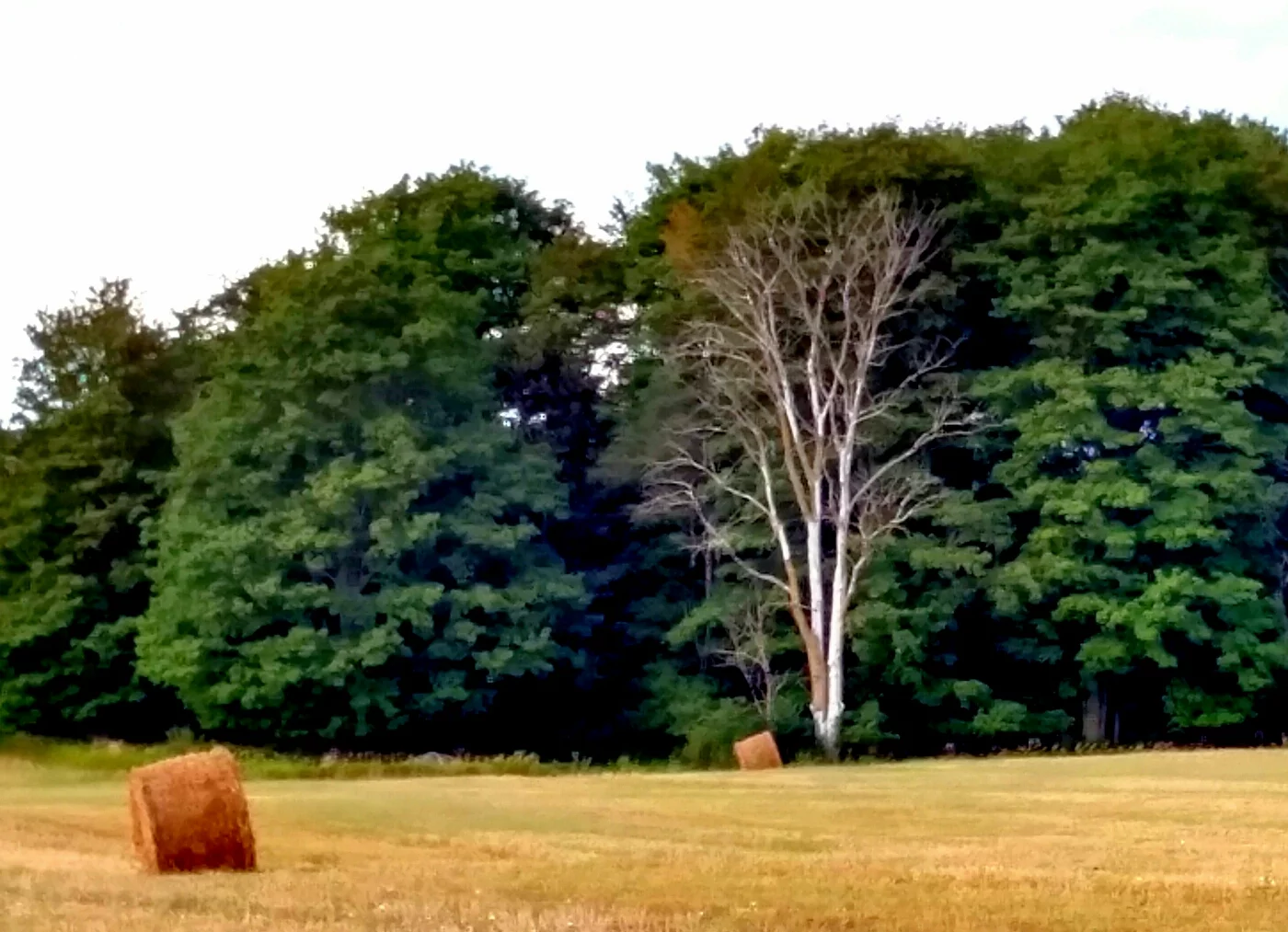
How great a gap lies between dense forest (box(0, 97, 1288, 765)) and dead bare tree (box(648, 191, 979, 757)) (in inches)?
4.8

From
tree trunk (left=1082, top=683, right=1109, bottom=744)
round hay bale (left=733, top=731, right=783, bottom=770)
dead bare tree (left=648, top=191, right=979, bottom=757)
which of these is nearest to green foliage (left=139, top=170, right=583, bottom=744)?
dead bare tree (left=648, top=191, right=979, bottom=757)

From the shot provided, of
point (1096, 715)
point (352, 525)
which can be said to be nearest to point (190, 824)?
point (352, 525)

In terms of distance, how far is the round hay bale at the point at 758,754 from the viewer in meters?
34.4

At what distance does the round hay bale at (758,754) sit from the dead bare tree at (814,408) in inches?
223

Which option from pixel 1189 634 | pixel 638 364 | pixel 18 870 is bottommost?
pixel 18 870

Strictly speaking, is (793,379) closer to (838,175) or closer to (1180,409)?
(838,175)

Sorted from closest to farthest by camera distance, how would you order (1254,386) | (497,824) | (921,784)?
(497,824), (921,784), (1254,386)

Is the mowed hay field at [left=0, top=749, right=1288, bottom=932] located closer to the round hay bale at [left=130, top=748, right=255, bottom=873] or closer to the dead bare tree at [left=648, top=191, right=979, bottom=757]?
the round hay bale at [left=130, top=748, right=255, bottom=873]

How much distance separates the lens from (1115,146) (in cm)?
4250

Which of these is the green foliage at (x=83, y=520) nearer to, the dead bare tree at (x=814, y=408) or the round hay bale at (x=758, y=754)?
the dead bare tree at (x=814, y=408)

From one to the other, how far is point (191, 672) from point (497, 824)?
22416mm

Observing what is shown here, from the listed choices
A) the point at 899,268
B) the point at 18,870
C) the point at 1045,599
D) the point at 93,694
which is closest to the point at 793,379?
the point at 899,268

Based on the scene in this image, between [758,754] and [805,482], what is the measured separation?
9966 millimetres

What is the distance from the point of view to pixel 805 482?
42.9 m
